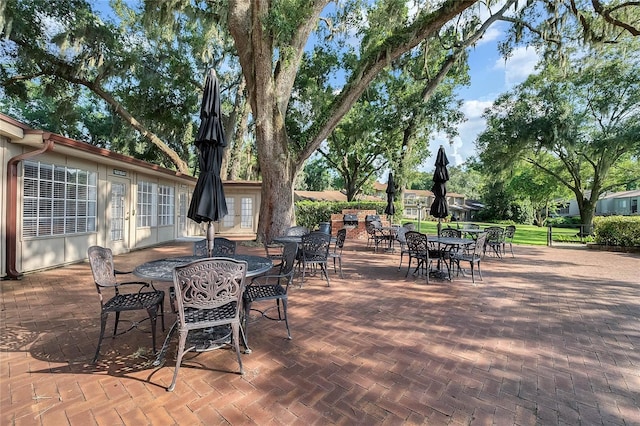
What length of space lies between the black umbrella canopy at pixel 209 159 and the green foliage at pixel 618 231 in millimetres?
13681

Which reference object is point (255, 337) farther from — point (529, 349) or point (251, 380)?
point (529, 349)

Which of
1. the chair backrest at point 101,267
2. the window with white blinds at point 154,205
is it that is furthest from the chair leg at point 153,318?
the window with white blinds at point 154,205

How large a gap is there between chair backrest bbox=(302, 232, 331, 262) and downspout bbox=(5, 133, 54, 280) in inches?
202

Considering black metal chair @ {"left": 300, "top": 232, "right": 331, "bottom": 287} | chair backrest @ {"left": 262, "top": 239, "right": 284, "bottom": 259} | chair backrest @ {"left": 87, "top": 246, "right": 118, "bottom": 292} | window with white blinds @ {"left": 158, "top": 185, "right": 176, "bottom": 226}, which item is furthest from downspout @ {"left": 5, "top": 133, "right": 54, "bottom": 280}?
window with white blinds @ {"left": 158, "top": 185, "right": 176, "bottom": 226}

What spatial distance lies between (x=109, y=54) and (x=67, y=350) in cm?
1265

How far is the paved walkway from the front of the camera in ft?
6.79

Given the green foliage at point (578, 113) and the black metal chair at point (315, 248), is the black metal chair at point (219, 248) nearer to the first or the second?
the black metal chair at point (315, 248)

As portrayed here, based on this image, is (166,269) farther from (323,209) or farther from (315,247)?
(323,209)

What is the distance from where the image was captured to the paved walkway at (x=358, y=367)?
2.07 m

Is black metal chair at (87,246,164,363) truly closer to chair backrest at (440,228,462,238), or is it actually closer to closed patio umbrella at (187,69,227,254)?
closed patio umbrella at (187,69,227,254)

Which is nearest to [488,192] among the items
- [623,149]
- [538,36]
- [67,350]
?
[623,149]

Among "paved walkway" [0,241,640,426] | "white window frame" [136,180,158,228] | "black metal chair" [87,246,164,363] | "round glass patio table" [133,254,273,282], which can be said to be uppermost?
"white window frame" [136,180,158,228]

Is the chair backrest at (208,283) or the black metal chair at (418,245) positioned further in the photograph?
the black metal chair at (418,245)

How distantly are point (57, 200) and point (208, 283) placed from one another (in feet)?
21.5
